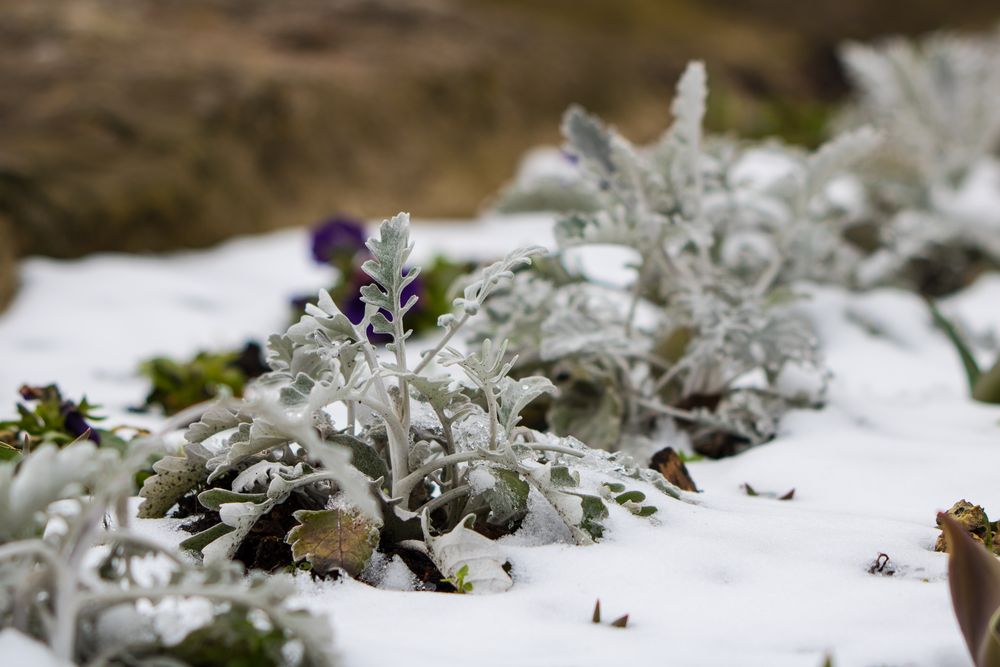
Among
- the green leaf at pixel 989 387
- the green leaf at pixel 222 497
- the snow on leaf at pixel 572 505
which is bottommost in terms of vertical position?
the green leaf at pixel 222 497

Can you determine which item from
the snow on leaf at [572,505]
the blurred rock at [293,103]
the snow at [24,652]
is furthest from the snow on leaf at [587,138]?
the blurred rock at [293,103]


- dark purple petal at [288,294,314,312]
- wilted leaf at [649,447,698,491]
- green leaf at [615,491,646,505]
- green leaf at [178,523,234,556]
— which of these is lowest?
green leaf at [178,523,234,556]

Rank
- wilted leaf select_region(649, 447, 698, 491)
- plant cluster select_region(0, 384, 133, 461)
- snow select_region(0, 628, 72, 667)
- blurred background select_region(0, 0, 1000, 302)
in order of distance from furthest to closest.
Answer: blurred background select_region(0, 0, 1000, 302) < plant cluster select_region(0, 384, 133, 461) < wilted leaf select_region(649, 447, 698, 491) < snow select_region(0, 628, 72, 667)

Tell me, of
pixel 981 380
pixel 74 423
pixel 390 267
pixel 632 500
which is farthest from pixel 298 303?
pixel 981 380

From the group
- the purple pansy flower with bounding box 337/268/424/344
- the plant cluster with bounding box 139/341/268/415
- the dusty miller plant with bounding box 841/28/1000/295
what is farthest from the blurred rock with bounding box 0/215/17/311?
the dusty miller plant with bounding box 841/28/1000/295

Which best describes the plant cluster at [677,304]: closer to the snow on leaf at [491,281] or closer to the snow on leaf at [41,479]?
the snow on leaf at [491,281]

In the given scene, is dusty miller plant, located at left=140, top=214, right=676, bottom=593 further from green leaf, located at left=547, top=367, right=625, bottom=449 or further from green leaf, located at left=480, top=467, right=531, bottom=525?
green leaf, located at left=547, top=367, right=625, bottom=449
